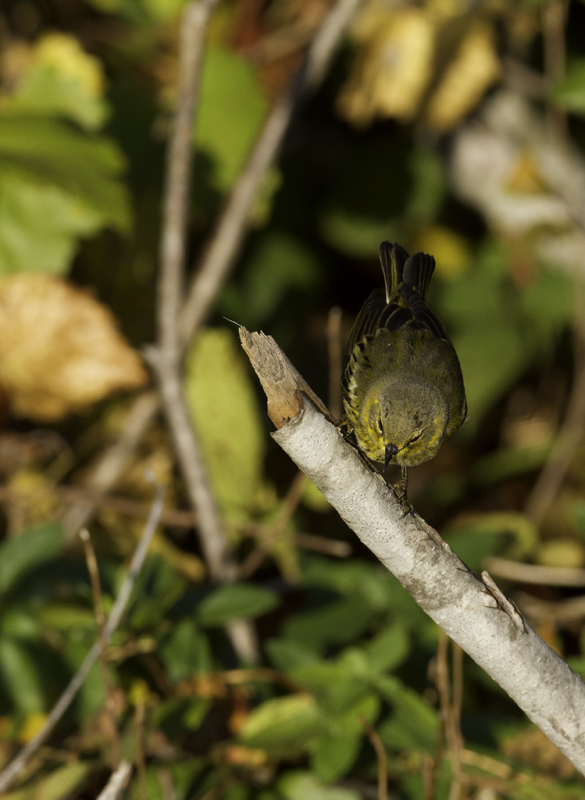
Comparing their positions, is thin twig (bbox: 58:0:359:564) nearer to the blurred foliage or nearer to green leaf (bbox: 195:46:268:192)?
the blurred foliage

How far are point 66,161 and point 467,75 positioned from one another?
238 centimetres

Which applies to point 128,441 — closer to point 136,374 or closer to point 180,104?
point 136,374

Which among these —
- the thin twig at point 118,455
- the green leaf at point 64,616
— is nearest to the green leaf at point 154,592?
the green leaf at point 64,616

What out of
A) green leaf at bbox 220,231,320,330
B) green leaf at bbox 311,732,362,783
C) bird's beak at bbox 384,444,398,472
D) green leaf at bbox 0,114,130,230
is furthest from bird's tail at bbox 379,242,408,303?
→ green leaf at bbox 220,231,320,330

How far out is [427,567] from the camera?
1.26 m

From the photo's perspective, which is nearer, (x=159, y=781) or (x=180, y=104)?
(x=159, y=781)

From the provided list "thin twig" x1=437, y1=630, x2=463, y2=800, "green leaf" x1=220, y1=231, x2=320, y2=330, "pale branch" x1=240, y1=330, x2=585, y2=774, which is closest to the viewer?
"pale branch" x1=240, y1=330, x2=585, y2=774

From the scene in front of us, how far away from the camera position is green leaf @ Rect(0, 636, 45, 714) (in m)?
2.17

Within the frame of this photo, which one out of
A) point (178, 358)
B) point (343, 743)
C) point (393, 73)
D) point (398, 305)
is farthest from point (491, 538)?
point (393, 73)

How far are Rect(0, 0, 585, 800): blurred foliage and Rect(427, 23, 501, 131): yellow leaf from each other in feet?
0.04

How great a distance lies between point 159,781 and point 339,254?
338cm

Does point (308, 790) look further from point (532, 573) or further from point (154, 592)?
point (532, 573)

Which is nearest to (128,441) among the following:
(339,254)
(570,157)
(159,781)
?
(159,781)

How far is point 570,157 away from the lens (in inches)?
180
